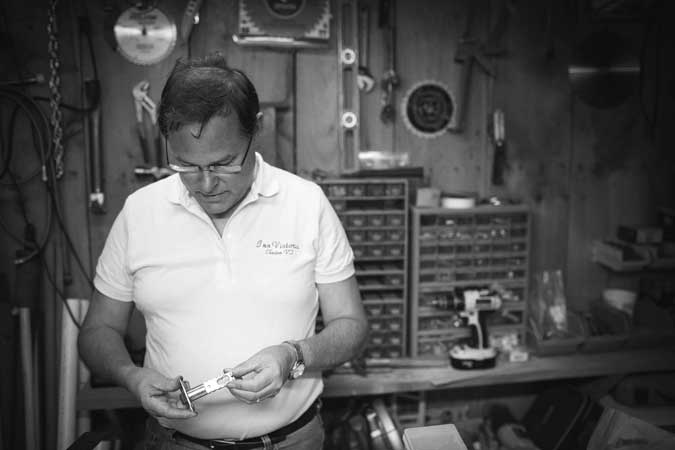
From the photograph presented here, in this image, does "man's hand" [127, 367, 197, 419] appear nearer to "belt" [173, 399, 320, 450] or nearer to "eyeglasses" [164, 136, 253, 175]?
"belt" [173, 399, 320, 450]

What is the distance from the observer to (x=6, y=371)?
223 centimetres

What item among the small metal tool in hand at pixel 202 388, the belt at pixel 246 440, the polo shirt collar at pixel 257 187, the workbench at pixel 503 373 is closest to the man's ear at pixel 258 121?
the polo shirt collar at pixel 257 187

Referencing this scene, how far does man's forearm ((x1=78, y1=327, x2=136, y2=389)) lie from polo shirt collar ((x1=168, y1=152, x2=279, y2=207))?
40cm

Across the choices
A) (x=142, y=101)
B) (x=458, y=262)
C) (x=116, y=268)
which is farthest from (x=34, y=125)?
(x=458, y=262)

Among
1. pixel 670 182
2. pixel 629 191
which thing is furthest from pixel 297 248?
pixel 670 182

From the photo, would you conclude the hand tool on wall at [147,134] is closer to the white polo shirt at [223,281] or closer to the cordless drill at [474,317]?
the white polo shirt at [223,281]

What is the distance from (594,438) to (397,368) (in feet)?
3.97

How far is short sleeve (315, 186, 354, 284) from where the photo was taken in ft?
4.86

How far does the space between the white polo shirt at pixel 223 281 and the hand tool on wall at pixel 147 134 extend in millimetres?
847

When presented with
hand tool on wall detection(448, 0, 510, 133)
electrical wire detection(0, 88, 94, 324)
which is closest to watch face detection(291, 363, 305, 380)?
electrical wire detection(0, 88, 94, 324)

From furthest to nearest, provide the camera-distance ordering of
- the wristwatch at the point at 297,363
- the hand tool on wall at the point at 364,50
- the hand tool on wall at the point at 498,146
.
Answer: the hand tool on wall at the point at 498,146 < the hand tool on wall at the point at 364,50 < the wristwatch at the point at 297,363

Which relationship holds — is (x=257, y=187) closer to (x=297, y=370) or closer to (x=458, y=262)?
(x=297, y=370)

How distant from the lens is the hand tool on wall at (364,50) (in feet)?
8.10

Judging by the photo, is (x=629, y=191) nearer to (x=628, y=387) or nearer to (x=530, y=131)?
(x=530, y=131)
